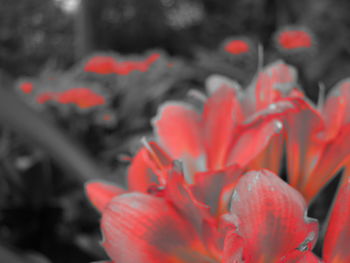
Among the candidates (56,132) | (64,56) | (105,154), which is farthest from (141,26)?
(56,132)

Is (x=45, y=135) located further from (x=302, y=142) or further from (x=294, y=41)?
(x=294, y=41)

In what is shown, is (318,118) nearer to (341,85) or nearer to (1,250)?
(341,85)

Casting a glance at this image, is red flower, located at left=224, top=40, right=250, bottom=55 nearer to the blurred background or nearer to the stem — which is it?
the blurred background

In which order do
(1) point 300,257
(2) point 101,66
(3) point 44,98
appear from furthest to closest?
(2) point 101,66 < (3) point 44,98 < (1) point 300,257

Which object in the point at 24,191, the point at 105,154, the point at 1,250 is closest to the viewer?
the point at 1,250

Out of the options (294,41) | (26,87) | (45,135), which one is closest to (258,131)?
(45,135)

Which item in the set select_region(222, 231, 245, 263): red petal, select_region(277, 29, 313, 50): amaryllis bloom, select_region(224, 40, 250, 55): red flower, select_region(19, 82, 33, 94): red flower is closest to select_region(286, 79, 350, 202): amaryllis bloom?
select_region(222, 231, 245, 263): red petal
